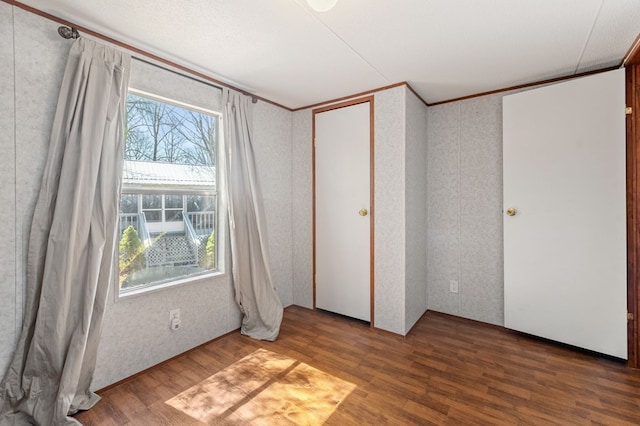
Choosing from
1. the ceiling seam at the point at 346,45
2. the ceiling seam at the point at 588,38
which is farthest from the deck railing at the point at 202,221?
the ceiling seam at the point at 588,38

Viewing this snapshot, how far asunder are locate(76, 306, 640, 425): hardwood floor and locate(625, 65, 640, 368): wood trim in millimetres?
222

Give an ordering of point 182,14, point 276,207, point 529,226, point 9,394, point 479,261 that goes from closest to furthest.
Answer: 1. point 9,394
2. point 182,14
3. point 529,226
4. point 479,261
5. point 276,207

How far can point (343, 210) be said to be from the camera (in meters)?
3.05

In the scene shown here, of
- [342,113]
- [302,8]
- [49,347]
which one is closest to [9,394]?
[49,347]

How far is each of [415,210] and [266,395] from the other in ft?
6.71

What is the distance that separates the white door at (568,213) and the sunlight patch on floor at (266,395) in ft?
6.07

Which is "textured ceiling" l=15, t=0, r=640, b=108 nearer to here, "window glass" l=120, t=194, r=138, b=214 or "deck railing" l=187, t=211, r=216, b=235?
"window glass" l=120, t=194, r=138, b=214

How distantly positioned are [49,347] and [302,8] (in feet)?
7.75

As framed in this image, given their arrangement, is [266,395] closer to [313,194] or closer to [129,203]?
[129,203]

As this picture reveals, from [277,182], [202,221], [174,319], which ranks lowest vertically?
[174,319]

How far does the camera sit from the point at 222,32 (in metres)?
1.82

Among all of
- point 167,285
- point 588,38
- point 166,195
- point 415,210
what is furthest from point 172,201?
point 588,38

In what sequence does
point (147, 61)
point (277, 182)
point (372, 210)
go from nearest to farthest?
1. point (147, 61)
2. point (372, 210)
3. point (277, 182)

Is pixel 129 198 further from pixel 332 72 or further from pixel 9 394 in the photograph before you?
pixel 332 72
